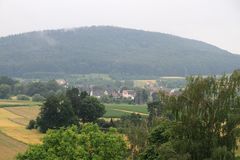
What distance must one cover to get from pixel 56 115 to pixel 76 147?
45616mm

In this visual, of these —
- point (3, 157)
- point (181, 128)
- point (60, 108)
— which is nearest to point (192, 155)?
point (181, 128)

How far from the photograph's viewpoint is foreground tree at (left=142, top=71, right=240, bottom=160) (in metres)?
32.0

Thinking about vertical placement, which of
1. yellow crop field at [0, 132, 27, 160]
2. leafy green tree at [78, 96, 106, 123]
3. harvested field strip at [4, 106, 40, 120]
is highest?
leafy green tree at [78, 96, 106, 123]

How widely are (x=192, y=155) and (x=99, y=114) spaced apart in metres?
49.8

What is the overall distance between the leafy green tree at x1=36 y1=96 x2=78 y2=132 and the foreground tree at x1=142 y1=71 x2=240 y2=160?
4489 centimetres

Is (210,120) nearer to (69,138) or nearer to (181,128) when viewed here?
(181,128)

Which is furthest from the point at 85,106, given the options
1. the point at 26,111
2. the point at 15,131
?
the point at 26,111

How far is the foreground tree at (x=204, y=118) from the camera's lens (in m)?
32.0

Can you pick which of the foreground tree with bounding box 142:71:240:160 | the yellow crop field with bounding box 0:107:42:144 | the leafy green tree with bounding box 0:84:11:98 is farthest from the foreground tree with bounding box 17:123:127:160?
the leafy green tree with bounding box 0:84:11:98

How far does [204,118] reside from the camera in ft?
108

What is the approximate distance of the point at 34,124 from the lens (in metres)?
78.5

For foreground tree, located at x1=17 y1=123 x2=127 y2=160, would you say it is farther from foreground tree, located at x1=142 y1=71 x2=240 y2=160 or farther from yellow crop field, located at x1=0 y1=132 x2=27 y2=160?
yellow crop field, located at x1=0 y1=132 x2=27 y2=160

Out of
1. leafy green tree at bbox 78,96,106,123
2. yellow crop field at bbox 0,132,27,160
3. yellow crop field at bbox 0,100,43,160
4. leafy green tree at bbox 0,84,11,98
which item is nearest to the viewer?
yellow crop field at bbox 0,132,27,160

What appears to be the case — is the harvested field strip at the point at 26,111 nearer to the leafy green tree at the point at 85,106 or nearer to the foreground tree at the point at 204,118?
the leafy green tree at the point at 85,106
